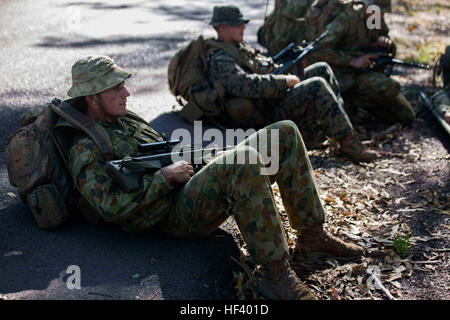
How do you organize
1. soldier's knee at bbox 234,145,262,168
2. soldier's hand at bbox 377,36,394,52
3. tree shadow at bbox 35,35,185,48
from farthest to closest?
1. tree shadow at bbox 35,35,185,48
2. soldier's hand at bbox 377,36,394,52
3. soldier's knee at bbox 234,145,262,168

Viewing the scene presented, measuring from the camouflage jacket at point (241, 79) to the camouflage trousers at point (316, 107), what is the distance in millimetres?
185

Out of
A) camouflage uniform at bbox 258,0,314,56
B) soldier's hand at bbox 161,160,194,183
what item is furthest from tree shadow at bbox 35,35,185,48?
soldier's hand at bbox 161,160,194,183

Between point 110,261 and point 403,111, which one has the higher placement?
point 403,111

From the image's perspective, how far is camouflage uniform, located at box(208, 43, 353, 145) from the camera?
19.5 ft

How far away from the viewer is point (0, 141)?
5586mm

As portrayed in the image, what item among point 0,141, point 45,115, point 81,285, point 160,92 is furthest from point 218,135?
point 81,285

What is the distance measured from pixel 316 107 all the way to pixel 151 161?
2.87 m

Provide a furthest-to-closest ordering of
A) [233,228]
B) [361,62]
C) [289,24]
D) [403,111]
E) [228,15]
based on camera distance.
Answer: [289,24]
[403,111]
[361,62]
[228,15]
[233,228]

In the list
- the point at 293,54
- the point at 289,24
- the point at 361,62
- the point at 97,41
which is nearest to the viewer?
the point at 293,54

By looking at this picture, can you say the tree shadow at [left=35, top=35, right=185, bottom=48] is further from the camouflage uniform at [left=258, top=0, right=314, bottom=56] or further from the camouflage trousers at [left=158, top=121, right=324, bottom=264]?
the camouflage trousers at [left=158, top=121, right=324, bottom=264]

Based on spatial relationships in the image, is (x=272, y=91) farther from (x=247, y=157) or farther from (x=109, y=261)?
(x=109, y=261)

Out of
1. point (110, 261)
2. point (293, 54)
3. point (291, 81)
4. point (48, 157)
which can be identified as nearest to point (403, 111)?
point (293, 54)

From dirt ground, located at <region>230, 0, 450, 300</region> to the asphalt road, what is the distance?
18.4 inches

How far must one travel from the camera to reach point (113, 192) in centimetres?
346
